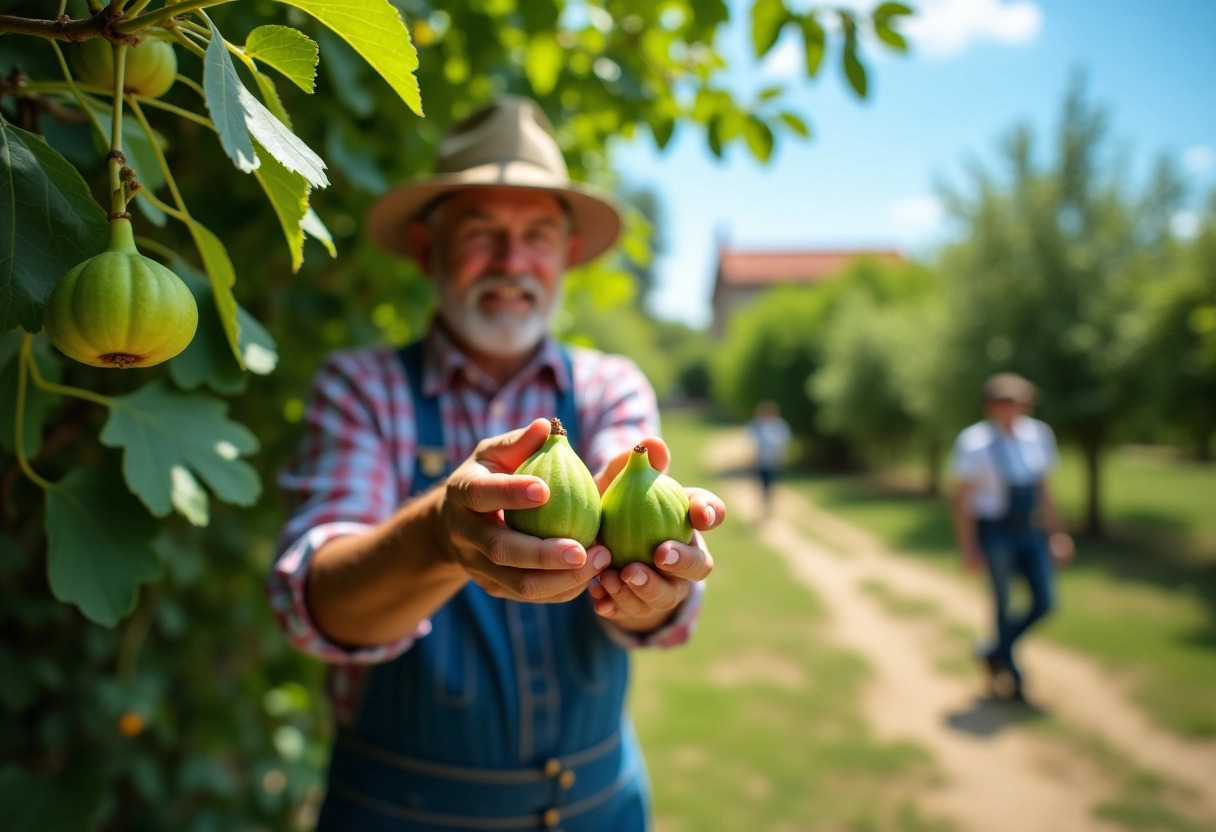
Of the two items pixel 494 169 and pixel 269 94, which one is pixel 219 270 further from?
pixel 494 169

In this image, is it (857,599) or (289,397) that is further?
(857,599)

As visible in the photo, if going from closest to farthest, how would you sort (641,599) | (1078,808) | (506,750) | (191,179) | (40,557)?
1. (641,599)
2. (506,750)
3. (40,557)
4. (191,179)
5. (1078,808)

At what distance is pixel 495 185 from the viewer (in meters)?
2.20

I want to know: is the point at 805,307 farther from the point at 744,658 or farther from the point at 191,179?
the point at 191,179

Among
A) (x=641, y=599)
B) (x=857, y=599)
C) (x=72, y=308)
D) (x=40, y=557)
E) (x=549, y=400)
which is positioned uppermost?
(x=72, y=308)

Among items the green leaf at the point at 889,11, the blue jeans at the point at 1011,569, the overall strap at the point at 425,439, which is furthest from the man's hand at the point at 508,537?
the blue jeans at the point at 1011,569

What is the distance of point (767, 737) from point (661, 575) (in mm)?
5425

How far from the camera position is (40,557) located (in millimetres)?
2205

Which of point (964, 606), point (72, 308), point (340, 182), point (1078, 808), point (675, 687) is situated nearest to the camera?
point (72, 308)

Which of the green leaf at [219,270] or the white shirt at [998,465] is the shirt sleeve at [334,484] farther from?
the white shirt at [998,465]

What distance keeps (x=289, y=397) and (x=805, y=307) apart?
28.7 metres

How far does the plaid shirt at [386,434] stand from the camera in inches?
71.8

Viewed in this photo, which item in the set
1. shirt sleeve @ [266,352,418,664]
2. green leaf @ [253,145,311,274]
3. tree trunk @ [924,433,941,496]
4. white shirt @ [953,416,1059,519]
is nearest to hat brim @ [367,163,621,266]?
shirt sleeve @ [266,352,418,664]

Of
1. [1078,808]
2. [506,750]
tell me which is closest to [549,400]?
[506,750]
